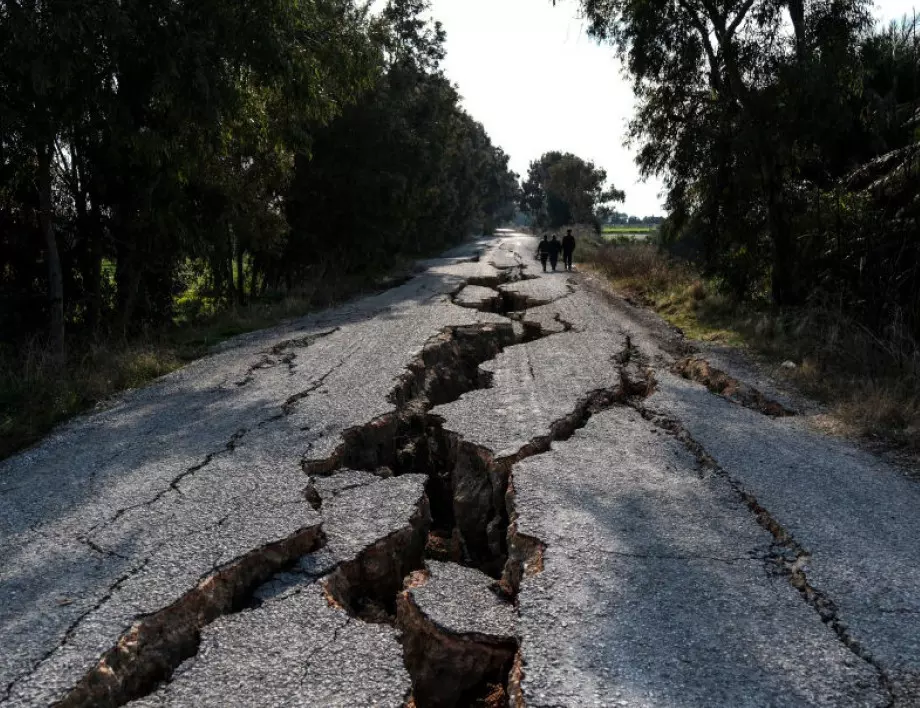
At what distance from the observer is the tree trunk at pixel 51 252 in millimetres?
7539

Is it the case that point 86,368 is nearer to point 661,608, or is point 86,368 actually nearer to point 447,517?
point 447,517

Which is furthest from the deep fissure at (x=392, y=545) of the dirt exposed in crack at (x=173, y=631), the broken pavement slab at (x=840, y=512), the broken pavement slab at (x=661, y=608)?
the broken pavement slab at (x=840, y=512)

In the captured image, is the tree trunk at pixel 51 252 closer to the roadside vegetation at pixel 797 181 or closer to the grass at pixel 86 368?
the grass at pixel 86 368

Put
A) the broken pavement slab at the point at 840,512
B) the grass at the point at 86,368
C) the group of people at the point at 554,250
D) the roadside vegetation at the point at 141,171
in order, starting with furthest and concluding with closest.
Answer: the group of people at the point at 554,250 → the roadside vegetation at the point at 141,171 → the grass at the point at 86,368 → the broken pavement slab at the point at 840,512

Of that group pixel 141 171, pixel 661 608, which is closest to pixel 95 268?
pixel 141 171

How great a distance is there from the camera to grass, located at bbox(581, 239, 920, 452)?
5.14m

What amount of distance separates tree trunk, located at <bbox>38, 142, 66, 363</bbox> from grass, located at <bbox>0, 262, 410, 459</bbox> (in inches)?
8.1

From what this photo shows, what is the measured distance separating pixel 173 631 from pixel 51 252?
23.1ft

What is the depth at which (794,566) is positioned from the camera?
291cm

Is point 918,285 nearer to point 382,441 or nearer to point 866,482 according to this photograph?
point 866,482

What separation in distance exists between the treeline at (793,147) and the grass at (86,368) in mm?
7504

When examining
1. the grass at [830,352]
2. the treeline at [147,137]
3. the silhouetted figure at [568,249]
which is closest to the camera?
the grass at [830,352]

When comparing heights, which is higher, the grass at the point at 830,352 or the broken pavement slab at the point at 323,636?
the grass at the point at 830,352

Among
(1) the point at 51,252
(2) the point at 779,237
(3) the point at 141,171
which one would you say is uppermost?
(3) the point at 141,171
